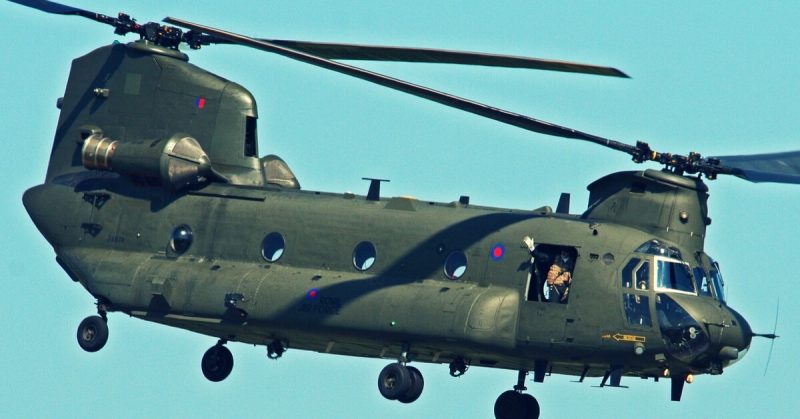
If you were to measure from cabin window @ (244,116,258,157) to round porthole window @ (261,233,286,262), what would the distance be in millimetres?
2718

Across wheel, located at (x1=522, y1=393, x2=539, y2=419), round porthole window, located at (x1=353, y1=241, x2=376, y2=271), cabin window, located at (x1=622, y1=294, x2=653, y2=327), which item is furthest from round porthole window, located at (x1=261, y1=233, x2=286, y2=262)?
cabin window, located at (x1=622, y1=294, x2=653, y2=327)

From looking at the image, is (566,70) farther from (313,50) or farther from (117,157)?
(117,157)

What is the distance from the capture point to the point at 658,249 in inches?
1277

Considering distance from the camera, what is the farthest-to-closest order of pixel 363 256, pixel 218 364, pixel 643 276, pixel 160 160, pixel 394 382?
pixel 218 364 → pixel 160 160 → pixel 363 256 → pixel 394 382 → pixel 643 276

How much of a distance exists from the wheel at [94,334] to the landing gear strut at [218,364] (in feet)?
7.58

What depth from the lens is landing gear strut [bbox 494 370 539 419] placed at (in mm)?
34750

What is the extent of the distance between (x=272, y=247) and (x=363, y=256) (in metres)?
2.10

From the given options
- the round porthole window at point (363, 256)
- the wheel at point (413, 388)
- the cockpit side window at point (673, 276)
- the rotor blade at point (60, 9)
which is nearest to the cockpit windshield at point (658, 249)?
the cockpit side window at point (673, 276)

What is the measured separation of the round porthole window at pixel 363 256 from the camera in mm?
34406

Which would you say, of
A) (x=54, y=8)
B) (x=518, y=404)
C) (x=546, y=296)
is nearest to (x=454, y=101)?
(x=546, y=296)

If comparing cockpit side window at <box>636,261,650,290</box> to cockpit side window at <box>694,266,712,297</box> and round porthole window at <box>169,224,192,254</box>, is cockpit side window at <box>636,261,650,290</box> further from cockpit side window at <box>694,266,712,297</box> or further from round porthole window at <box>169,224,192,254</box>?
round porthole window at <box>169,224,192,254</box>

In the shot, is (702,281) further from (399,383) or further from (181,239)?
(181,239)

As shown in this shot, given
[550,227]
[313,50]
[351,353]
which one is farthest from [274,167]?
[550,227]

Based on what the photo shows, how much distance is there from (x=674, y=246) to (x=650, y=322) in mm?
1746
